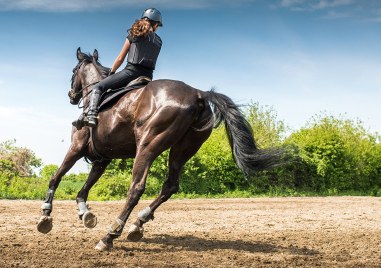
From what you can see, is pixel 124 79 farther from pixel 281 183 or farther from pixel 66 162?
pixel 281 183

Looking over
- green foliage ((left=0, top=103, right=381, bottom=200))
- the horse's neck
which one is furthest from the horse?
green foliage ((left=0, top=103, right=381, bottom=200))

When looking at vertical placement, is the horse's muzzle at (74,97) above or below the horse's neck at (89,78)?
below

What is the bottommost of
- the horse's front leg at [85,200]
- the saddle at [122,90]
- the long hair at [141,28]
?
the horse's front leg at [85,200]

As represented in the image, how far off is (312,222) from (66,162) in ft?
21.1

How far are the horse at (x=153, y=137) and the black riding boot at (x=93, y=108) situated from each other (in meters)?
0.14

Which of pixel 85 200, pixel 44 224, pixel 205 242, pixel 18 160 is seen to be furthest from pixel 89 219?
pixel 18 160

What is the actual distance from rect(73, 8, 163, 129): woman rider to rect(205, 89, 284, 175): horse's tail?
3.51 ft

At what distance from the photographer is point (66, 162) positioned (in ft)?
27.8

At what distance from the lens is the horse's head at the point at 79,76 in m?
9.62

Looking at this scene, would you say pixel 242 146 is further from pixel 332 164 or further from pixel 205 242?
pixel 332 164

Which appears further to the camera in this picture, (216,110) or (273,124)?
(273,124)

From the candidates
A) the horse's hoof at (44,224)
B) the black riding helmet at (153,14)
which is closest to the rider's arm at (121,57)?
the black riding helmet at (153,14)

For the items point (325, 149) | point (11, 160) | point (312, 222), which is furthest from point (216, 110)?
point (325, 149)

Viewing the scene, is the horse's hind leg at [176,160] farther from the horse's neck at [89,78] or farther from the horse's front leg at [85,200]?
the horse's neck at [89,78]
